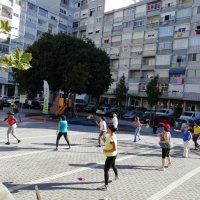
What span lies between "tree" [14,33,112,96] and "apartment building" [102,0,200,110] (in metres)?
17.0

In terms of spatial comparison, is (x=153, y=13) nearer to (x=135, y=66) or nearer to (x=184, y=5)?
(x=184, y=5)

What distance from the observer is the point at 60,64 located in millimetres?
40844

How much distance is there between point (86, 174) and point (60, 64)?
1204 inches

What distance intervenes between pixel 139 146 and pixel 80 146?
368 cm

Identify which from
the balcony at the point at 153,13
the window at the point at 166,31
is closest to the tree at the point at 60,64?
the window at the point at 166,31

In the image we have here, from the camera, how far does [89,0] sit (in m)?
77.7

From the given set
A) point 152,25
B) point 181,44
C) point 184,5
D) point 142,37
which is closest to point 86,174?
point 181,44

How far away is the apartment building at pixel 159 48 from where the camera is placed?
179ft

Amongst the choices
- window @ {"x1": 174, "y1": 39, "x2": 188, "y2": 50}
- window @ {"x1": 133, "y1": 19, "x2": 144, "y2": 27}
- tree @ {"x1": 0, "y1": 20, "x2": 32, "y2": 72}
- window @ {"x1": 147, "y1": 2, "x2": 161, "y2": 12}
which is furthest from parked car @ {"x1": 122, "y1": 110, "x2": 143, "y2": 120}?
tree @ {"x1": 0, "y1": 20, "x2": 32, "y2": 72}

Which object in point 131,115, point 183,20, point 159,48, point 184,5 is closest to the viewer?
point 131,115

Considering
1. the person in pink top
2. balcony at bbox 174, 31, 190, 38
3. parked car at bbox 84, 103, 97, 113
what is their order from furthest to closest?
balcony at bbox 174, 31, 190, 38 < parked car at bbox 84, 103, 97, 113 < the person in pink top

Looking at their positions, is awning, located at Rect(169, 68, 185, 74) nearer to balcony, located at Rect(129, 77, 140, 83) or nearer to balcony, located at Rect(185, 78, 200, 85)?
balcony, located at Rect(185, 78, 200, 85)

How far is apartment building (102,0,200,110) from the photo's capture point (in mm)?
54438

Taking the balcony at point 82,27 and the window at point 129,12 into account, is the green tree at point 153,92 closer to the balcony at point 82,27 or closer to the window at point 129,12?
the window at point 129,12
